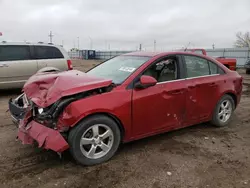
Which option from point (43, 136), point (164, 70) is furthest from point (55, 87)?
point (164, 70)

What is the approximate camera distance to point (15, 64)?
7.81 meters

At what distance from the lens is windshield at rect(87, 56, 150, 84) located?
3854mm

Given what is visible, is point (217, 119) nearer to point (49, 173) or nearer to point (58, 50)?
point (49, 173)

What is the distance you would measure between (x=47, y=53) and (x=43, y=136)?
230 inches

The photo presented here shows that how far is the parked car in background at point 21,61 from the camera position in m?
7.74

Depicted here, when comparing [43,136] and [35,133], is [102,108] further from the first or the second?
[35,133]

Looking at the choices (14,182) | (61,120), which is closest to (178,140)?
(61,120)

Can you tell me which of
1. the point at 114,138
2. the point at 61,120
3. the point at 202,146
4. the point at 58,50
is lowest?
the point at 202,146

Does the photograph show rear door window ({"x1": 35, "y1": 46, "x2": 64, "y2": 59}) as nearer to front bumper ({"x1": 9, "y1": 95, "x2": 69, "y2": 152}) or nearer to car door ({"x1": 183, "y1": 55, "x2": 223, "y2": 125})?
front bumper ({"x1": 9, "y1": 95, "x2": 69, "y2": 152})

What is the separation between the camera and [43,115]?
10.7 feet

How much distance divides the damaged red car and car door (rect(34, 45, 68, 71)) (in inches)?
163

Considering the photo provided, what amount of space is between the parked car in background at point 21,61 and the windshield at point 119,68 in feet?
12.6

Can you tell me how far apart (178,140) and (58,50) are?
19.5ft

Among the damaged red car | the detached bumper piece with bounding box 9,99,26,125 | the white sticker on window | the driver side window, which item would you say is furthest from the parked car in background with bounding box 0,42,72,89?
the driver side window
